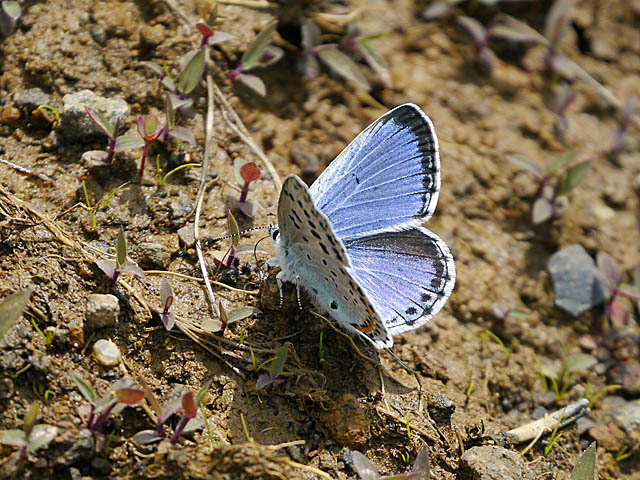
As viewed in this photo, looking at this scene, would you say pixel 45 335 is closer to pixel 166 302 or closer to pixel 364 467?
pixel 166 302

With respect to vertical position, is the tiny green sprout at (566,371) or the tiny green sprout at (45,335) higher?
the tiny green sprout at (45,335)

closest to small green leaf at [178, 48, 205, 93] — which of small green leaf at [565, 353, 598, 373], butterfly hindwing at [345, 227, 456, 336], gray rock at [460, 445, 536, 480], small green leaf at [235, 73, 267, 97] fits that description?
small green leaf at [235, 73, 267, 97]

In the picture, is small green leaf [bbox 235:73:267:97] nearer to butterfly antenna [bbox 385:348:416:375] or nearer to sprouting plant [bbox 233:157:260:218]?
sprouting plant [bbox 233:157:260:218]

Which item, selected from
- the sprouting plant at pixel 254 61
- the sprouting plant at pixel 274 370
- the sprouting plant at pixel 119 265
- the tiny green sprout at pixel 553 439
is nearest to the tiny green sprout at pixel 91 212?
the sprouting plant at pixel 119 265

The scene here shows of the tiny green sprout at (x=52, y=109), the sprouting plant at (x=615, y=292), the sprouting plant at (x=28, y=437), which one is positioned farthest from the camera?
the sprouting plant at (x=615, y=292)

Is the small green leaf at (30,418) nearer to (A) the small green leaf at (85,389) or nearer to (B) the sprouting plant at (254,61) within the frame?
(A) the small green leaf at (85,389)
